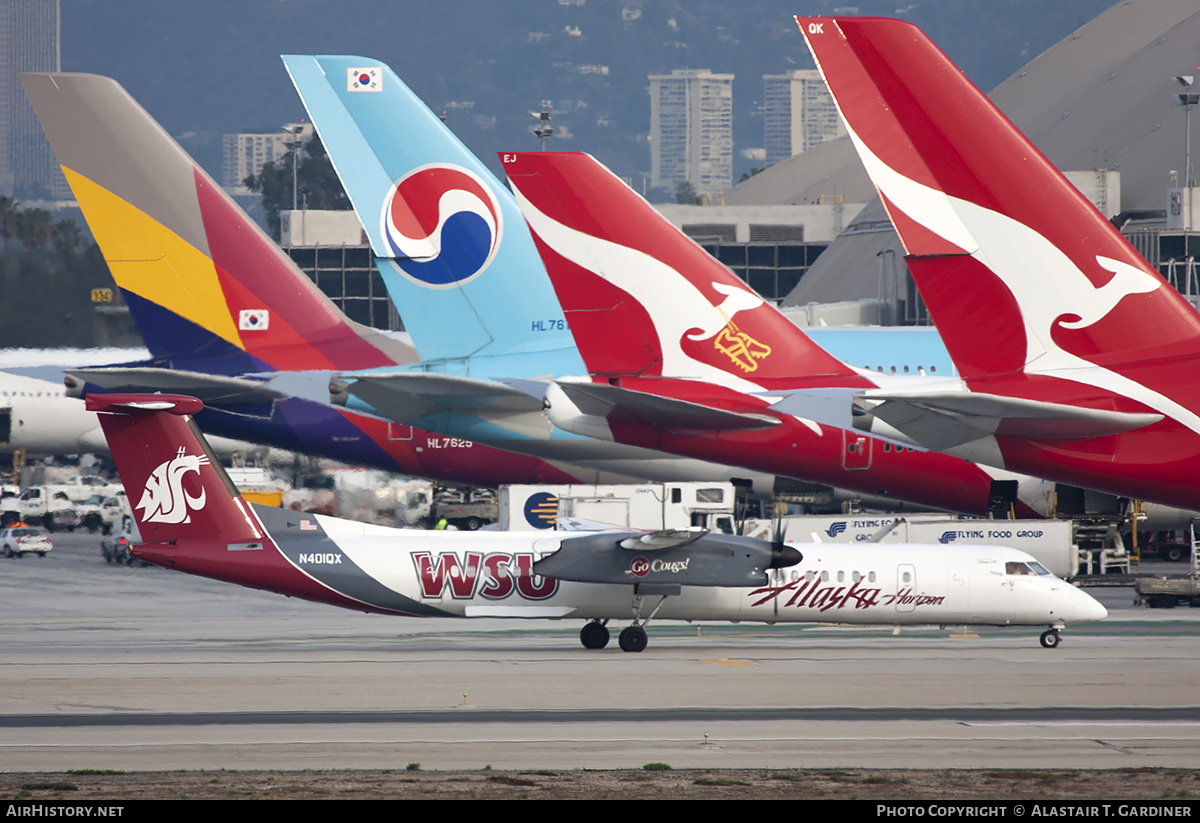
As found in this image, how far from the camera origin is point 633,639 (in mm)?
31969

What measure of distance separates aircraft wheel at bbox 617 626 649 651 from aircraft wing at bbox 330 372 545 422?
21.4ft

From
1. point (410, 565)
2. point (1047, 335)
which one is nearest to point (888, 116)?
point (1047, 335)

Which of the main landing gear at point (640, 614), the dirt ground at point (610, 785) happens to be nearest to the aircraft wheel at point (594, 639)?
the main landing gear at point (640, 614)

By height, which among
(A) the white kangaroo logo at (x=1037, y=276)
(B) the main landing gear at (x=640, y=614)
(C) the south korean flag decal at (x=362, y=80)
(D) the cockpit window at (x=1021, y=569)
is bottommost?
(B) the main landing gear at (x=640, y=614)

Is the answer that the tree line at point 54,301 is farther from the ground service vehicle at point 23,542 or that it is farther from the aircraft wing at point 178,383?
the aircraft wing at point 178,383

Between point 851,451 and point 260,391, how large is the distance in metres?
17.1

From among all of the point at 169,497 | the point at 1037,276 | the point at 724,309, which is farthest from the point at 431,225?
the point at 1037,276

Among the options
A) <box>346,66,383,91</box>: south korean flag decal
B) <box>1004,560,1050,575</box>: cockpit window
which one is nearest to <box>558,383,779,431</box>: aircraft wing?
<box>1004,560,1050,575</box>: cockpit window

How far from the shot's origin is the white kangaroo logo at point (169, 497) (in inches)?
1238

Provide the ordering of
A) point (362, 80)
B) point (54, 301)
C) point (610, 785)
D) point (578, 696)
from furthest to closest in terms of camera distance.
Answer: point (54, 301) → point (362, 80) → point (578, 696) → point (610, 785)

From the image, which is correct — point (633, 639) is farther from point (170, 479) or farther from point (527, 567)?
point (170, 479)

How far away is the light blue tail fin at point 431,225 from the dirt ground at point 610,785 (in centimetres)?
2051

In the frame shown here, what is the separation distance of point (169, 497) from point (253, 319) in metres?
10.3

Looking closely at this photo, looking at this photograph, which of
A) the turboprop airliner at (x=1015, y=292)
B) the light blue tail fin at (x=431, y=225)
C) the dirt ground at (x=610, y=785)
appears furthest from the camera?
the light blue tail fin at (x=431, y=225)
